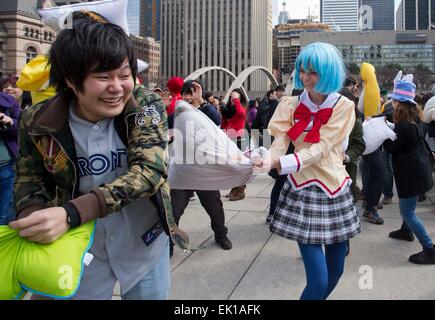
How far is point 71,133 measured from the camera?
169 centimetres

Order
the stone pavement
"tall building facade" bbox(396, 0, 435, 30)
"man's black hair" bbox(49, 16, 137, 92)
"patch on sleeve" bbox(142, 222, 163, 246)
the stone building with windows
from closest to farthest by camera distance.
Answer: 1. "man's black hair" bbox(49, 16, 137, 92)
2. "patch on sleeve" bbox(142, 222, 163, 246)
3. the stone pavement
4. the stone building with windows
5. "tall building facade" bbox(396, 0, 435, 30)

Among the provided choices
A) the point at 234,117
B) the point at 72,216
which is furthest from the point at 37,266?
the point at 234,117

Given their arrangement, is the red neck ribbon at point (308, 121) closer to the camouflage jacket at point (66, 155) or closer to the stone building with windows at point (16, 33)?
the camouflage jacket at point (66, 155)

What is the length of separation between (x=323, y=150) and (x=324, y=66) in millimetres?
500

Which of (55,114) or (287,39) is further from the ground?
(287,39)

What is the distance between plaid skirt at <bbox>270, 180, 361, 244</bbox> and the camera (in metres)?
2.70

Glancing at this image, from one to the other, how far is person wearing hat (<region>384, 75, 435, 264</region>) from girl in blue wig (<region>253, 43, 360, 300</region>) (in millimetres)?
1890

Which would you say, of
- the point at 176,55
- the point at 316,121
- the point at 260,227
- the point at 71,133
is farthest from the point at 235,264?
the point at 176,55

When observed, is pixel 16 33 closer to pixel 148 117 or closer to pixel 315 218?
pixel 315 218

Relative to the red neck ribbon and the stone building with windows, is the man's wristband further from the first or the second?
the stone building with windows

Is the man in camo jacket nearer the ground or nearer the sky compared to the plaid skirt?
nearer the sky

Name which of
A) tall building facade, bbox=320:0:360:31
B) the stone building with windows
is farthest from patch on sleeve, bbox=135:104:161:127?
tall building facade, bbox=320:0:360:31

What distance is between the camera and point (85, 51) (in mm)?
1556
